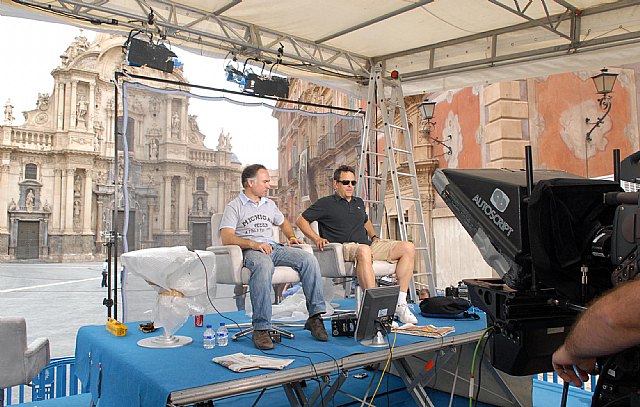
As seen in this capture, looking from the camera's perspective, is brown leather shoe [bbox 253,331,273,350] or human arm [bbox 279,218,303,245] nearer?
brown leather shoe [bbox 253,331,273,350]

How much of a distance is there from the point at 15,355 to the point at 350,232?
243cm

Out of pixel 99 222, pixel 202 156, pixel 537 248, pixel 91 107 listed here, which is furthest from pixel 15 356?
pixel 91 107

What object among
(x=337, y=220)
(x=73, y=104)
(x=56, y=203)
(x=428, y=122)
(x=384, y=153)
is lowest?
(x=337, y=220)

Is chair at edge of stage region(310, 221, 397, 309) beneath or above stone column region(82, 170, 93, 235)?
beneath

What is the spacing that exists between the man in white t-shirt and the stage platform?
143mm

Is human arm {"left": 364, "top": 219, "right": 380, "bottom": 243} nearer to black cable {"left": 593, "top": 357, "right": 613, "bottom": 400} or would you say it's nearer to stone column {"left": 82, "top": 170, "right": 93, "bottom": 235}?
black cable {"left": 593, "top": 357, "right": 613, "bottom": 400}

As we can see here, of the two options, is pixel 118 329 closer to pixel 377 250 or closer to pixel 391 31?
pixel 377 250

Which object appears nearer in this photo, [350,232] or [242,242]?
[242,242]

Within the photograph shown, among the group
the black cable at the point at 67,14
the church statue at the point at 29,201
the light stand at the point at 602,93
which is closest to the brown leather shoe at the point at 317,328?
the black cable at the point at 67,14

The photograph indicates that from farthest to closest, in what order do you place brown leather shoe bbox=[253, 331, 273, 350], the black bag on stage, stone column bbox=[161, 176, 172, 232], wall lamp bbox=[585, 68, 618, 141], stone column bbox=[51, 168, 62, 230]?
stone column bbox=[51, 168, 62, 230]
wall lamp bbox=[585, 68, 618, 141]
stone column bbox=[161, 176, 172, 232]
the black bag on stage
brown leather shoe bbox=[253, 331, 273, 350]

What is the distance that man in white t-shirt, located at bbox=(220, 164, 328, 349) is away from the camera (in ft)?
8.97

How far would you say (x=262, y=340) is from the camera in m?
2.59

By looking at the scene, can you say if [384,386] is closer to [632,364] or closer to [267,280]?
[267,280]

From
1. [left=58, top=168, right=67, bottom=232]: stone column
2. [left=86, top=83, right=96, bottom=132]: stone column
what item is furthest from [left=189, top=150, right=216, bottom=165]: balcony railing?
[left=86, top=83, right=96, bottom=132]: stone column
